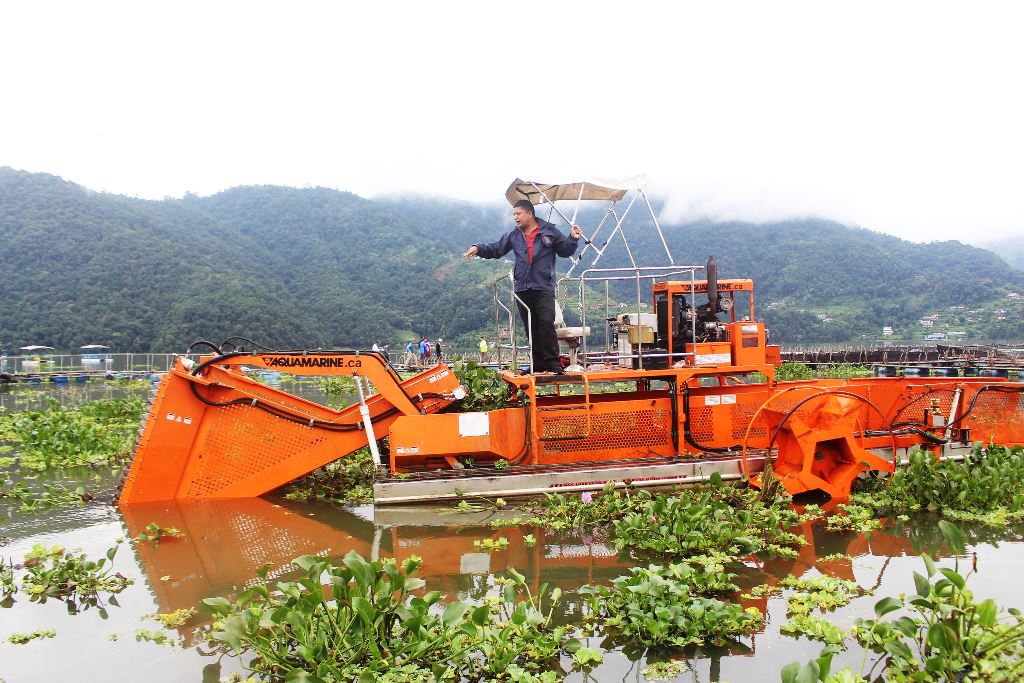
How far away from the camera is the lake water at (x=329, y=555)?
467 centimetres

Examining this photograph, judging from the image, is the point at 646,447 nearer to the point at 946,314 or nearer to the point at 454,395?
the point at 454,395

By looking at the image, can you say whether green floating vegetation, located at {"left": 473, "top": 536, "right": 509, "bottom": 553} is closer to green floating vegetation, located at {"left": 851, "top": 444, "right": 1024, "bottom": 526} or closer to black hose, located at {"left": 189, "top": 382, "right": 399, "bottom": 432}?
black hose, located at {"left": 189, "top": 382, "right": 399, "bottom": 432}

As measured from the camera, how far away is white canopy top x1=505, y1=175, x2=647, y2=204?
9615 millimetres

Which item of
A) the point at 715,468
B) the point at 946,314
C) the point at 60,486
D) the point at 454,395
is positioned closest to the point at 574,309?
the point at 454,395

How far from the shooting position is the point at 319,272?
8106 cm

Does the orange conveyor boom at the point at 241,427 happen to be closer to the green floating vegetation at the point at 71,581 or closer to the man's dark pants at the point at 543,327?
the man's dark pants at the point at 543,327

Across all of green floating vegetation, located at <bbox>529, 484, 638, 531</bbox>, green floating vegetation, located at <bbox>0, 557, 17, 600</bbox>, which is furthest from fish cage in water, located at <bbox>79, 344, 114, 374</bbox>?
green floating vegetation, located at <bbox>529, 484, 638, 531</bbox>

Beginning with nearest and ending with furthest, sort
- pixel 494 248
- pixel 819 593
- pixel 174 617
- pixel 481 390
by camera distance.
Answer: pixel 174 617 → pixel 819 593 → pixel 494 248 → pixel 481 390

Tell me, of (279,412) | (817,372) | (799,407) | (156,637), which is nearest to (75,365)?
(279,412)

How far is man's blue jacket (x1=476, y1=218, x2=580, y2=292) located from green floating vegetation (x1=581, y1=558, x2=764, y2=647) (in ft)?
14.6

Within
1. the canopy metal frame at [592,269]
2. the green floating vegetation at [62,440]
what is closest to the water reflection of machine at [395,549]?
the canopy metal frame at [592,269]

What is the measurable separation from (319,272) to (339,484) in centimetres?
7414

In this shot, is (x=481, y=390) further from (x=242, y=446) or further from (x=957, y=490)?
(x=957, y=490)

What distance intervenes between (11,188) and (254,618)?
284 ft
